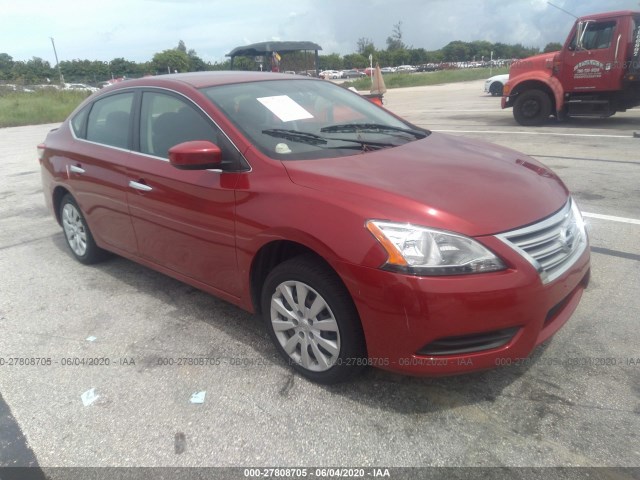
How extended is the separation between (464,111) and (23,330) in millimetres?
15537

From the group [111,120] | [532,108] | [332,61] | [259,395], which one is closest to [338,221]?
[259,395]

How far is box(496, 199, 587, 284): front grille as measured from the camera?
2266 millimetres

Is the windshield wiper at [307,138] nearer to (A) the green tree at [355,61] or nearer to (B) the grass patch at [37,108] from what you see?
(B) the grass patch at [37,108]

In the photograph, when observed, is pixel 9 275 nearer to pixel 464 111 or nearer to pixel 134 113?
pixel 134 113

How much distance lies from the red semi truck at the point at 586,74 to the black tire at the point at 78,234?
1072 centimetres

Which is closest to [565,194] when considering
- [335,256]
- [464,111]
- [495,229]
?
[495,229]

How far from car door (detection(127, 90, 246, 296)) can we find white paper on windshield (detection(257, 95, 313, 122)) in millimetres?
422

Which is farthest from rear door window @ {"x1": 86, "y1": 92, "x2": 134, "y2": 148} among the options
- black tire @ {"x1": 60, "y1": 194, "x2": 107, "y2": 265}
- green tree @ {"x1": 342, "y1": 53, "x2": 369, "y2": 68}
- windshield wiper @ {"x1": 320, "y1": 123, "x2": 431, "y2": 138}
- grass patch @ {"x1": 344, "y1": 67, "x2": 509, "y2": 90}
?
green tree @ {"x1": 342, "y1": 53, "x2": 369, "y2": 68}

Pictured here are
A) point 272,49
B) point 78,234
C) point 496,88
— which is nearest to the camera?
point 78,234

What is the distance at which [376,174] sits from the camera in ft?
8.58

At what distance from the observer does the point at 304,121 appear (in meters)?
3.25

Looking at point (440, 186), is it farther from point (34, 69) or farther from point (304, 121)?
point (34, 69)

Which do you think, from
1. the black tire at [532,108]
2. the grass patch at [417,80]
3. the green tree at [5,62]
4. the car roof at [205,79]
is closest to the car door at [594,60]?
the black tire at [532,108]

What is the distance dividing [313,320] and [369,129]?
4.86 ft
